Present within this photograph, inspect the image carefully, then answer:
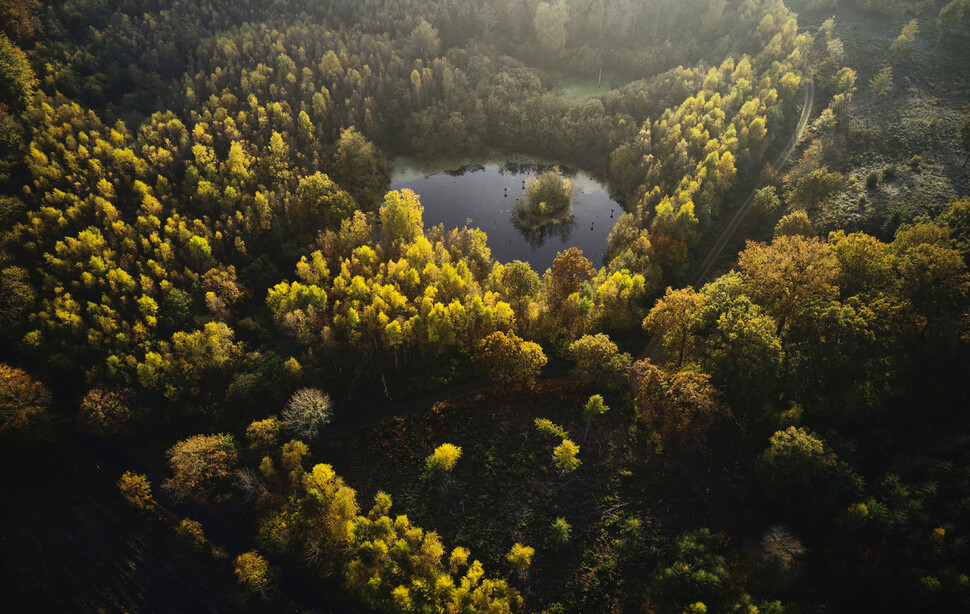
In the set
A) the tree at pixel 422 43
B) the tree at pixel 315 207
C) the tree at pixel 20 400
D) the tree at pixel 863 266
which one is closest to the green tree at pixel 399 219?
the tree at pixel 315 207

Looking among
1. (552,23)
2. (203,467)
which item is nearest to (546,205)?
(552,23)

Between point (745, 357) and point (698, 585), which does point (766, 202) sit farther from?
point (698, 585)

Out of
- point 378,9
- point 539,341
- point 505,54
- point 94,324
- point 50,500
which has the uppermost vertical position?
point 378,9

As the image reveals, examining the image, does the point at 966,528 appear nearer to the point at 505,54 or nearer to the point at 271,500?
the point at 271,500

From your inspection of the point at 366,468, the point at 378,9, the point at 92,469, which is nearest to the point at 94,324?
the point at 92,469

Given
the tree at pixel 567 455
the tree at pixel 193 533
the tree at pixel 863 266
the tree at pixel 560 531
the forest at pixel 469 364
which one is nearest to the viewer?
the forest at pixel 469 364

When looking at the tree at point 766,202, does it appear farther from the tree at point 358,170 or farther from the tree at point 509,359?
the tree at point 358,170
